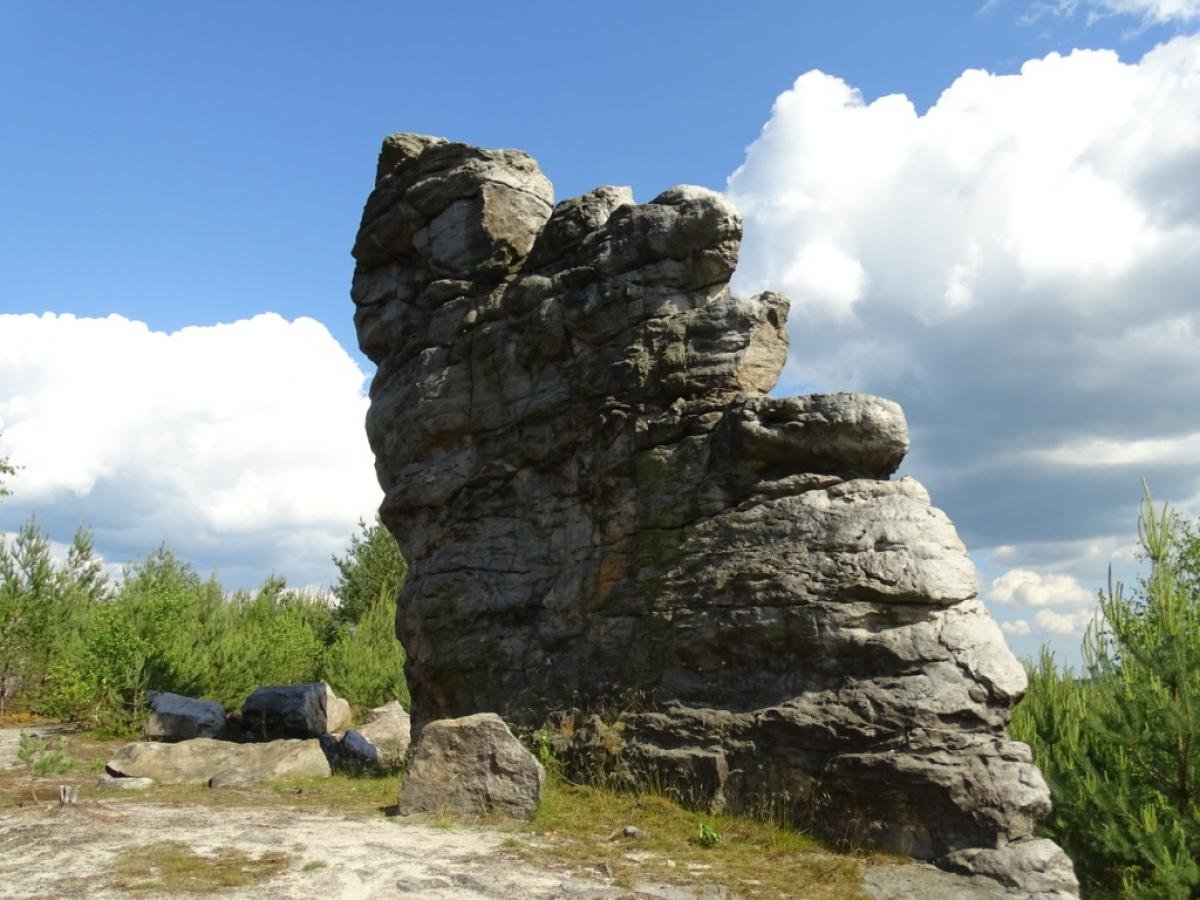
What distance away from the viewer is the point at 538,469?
13.3 metres

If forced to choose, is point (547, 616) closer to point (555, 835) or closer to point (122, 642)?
point (555, 835)

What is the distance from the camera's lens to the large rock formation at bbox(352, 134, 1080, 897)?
932 cm

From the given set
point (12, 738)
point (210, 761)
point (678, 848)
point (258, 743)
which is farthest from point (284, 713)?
point (678, 848)

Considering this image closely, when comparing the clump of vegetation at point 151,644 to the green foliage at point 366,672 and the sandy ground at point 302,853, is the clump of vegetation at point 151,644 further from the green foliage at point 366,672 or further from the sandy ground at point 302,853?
the sandy ground at point 302,853

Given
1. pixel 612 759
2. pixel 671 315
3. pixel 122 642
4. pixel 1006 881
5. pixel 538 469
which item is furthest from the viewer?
pixel 122 642

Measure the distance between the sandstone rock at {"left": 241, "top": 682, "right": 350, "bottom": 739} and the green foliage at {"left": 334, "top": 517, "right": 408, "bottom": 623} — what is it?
16641 mm

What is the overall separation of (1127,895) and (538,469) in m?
8.12

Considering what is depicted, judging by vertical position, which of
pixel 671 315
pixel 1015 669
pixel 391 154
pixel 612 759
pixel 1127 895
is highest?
pixel 391 154

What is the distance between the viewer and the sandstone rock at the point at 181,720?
1814 cm

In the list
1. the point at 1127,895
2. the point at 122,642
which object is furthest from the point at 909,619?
the point at 122,642

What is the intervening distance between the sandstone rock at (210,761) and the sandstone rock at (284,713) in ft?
15.8

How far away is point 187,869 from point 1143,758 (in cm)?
872

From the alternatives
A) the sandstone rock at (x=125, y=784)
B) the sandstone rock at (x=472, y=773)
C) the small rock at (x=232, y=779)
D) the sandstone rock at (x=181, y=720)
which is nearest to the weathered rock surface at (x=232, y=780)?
the small rock at (x=232, y=779)

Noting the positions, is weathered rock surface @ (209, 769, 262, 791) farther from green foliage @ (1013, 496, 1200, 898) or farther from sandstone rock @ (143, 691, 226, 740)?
green foliage @ (1013, 496, 1200, 898)
